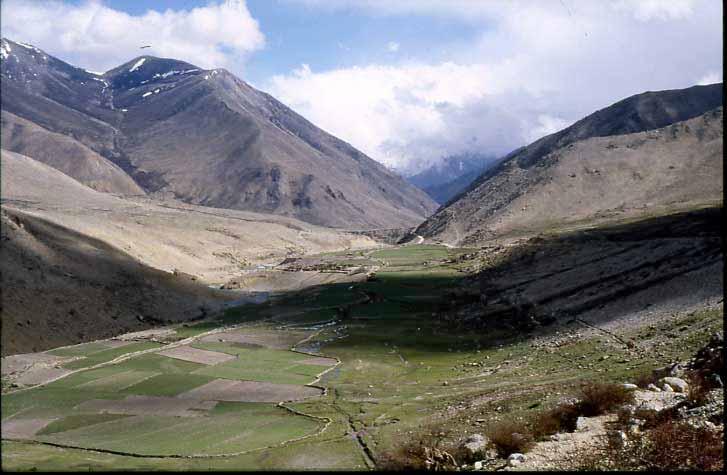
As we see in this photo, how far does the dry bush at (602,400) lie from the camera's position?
29.0m

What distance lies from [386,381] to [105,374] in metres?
26.3

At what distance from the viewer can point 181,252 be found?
152 metres

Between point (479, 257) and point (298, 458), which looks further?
point (479, 257)

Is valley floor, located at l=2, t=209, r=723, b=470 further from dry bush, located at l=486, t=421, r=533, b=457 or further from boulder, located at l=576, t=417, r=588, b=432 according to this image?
boulder, located at l=576, t=417, r=588, b=432

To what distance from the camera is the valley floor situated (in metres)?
33.5

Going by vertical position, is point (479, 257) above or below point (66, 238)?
below

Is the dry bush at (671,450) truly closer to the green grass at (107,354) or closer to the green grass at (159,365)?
the green grass at (159,365)

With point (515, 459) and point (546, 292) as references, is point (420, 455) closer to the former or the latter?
point (515, 459)

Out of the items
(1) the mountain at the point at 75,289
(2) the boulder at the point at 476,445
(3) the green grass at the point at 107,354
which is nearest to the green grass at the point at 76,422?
(1) the mountain at the point at 75,289

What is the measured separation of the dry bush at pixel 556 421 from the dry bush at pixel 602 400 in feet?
1.46

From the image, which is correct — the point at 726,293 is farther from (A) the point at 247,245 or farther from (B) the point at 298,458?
(A) the point at 247,245

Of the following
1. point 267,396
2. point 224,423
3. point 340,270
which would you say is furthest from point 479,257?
point 224,423

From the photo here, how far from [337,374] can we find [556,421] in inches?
1249

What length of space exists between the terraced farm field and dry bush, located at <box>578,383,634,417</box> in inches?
141
